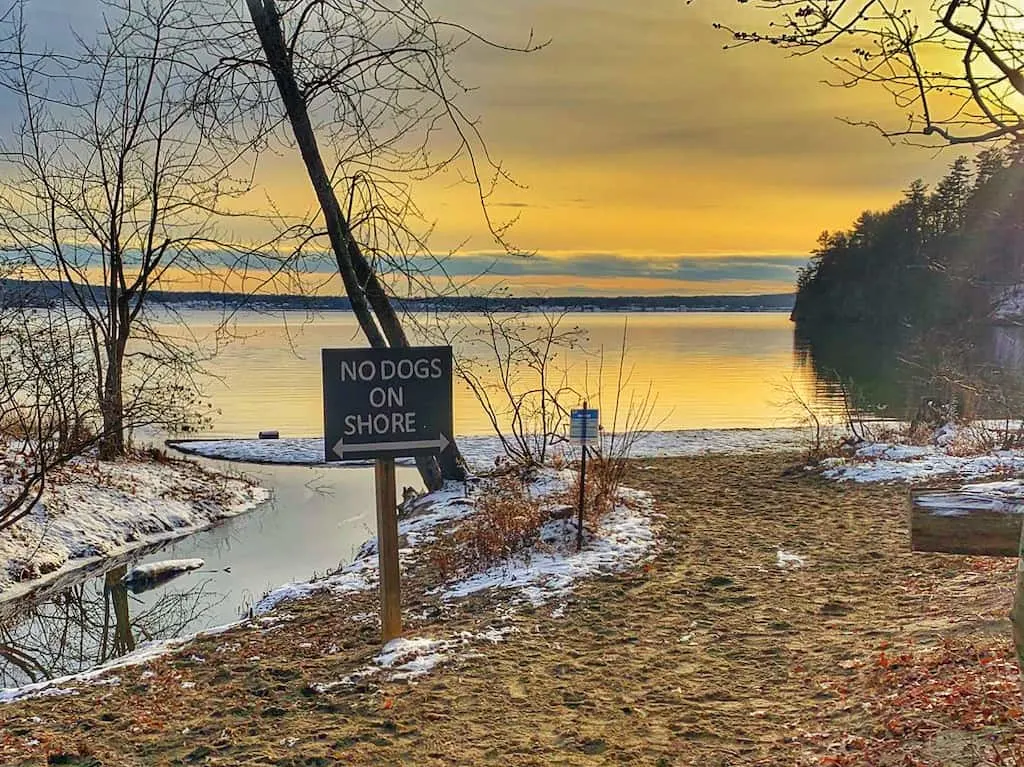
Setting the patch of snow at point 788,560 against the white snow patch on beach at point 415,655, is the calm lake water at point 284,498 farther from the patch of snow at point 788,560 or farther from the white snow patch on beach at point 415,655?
the patch of snow at point 788,560

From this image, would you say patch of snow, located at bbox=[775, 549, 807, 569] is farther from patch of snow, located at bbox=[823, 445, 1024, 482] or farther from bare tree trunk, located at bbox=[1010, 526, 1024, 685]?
bare tree trunk, located at bbox=[1010, 526, 1024, 685]

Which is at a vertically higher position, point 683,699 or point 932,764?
point 932,764

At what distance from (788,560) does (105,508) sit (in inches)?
379

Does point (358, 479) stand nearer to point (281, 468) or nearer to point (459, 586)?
point (281, 468)

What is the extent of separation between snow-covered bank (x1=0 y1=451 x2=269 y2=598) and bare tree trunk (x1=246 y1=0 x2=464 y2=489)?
438 cm

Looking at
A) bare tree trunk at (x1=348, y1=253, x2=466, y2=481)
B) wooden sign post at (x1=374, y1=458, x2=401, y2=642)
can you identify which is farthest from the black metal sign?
bare tree trunk at (x1=348, y1=253, x2=466, y2=481)

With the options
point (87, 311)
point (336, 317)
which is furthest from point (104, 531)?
point (336, 317)

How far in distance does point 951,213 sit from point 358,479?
53.6 metres

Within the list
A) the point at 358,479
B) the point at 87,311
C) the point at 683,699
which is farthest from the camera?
the point at 358,479

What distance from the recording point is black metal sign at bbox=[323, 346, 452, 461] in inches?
199

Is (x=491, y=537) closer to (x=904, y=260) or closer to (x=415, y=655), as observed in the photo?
(x=415, y=655)

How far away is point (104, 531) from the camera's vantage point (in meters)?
11.7

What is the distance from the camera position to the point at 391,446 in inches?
202

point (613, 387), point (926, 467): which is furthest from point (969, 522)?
point (613, 387)
